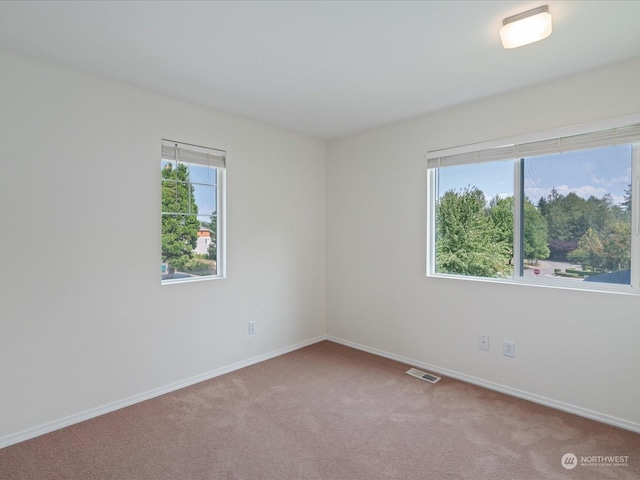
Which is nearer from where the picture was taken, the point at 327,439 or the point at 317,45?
the point at 317,45

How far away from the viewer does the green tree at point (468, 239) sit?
118 inches

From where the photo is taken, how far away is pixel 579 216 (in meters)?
2.58

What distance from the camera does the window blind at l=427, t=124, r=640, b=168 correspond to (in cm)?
234

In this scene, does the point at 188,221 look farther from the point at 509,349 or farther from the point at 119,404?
the point at 509,349

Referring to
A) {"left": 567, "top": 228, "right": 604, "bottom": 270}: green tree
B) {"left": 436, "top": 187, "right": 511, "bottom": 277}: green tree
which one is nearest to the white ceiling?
{"left": 436, "top": 187, "right": 511, "bottom": 277}: green tree

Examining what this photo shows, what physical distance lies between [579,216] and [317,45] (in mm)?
2216

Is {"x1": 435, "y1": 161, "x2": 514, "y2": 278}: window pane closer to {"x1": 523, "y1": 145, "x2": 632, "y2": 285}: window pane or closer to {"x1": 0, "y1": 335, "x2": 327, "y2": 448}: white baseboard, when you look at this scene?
{"x1": 523, "y1": 145, "x2": 632, "y2": 285}: window pane

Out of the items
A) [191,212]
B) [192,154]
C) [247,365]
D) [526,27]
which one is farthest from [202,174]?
[526,27]

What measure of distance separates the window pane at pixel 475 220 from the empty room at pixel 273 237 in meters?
0.02

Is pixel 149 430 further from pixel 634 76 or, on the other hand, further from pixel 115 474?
pixel 634 76

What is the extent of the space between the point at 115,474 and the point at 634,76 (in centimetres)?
393

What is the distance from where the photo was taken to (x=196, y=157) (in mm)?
3047

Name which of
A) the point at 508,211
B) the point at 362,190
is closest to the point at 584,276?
the point at 508,211

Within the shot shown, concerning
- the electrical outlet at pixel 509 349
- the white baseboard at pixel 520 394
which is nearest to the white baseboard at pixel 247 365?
the white baseboard at pixel 520 394
